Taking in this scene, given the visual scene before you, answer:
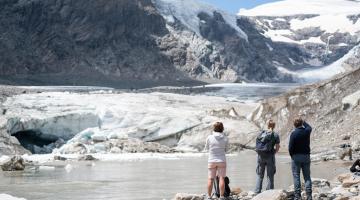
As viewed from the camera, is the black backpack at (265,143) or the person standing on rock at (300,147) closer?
the person standing on rock at (300,147)

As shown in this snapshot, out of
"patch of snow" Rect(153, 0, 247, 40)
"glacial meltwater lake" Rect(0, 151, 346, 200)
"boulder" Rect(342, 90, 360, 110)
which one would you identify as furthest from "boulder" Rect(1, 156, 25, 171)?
"patch of snow" Rect(153, 0, 247, 40)

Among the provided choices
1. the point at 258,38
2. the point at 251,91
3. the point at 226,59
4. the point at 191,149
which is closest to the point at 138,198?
the point at 191,149

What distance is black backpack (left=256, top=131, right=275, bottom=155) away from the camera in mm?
11938

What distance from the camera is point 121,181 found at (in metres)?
17.5

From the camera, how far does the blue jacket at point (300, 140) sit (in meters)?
11.0

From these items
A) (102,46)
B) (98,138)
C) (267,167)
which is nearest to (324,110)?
(98,138)

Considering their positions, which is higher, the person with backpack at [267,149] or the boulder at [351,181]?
the person with backpack at [267,149]

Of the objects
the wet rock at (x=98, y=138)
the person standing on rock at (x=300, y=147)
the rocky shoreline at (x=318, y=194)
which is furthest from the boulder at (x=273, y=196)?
the wet rock at (x=98, y=138)

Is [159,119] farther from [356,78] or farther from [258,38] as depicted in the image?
[258,38]

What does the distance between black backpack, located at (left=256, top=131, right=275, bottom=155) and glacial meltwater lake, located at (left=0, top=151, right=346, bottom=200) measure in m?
2.28

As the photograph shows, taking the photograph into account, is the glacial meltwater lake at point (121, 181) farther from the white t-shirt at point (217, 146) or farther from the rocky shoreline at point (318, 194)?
the white t-shirt at point (217, 146)

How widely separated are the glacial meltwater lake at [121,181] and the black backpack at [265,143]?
7.49 ft

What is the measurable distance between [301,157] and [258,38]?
181 metres

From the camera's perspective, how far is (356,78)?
117 feet
